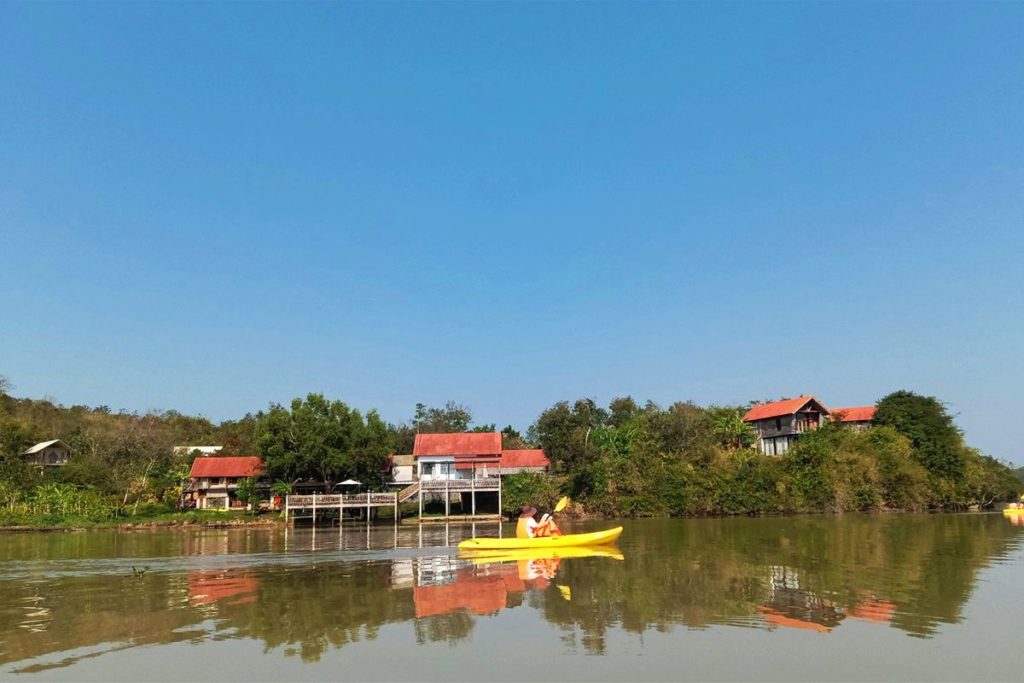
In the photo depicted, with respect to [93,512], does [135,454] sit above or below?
above

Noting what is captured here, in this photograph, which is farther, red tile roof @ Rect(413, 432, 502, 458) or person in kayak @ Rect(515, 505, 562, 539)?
red tile roof @ Rect(413, 432, 502, 458)

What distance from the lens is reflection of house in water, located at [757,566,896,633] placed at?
42.0 feet

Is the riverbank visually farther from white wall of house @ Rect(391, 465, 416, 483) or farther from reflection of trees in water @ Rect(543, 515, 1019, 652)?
reflection of trees in water @ Rect(543, 515, 1019, 652)

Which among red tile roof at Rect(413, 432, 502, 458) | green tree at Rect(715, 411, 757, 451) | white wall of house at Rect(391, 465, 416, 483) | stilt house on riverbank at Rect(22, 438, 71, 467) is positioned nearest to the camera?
red tile roof at Rect(413, 432, 502, 458)

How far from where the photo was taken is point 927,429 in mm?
54406

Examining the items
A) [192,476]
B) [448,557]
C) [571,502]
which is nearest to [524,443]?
[571,502]

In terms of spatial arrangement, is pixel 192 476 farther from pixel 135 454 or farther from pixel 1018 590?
pixel 1018 590

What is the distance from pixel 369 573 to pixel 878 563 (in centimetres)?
1528

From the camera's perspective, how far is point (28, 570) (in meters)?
22.8

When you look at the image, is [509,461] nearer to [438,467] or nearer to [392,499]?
[438,467]

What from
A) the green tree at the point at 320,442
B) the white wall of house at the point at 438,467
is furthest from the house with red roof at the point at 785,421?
the green tree at the point at 320,442

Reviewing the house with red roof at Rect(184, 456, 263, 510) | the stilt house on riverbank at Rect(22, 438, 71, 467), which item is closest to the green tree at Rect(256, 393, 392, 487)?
the house with red roof at Rect(184, 456, 263, 510)

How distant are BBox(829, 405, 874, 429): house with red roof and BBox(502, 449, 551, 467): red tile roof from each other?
25235 mm

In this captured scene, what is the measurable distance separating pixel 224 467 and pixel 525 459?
25180mm
